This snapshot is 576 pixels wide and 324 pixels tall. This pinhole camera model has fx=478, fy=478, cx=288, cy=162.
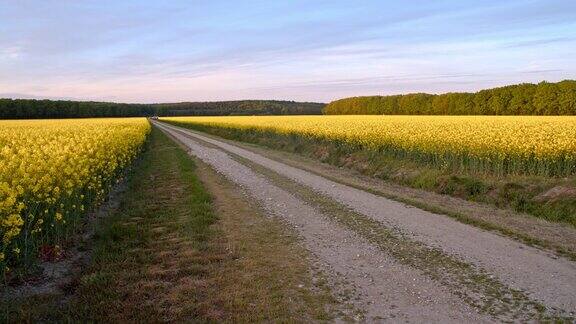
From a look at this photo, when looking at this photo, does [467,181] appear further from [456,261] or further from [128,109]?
[128,109]

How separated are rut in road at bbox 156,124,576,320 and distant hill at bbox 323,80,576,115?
210 ft

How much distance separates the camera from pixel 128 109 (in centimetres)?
15412

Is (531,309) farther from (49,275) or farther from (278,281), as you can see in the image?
(49,275)

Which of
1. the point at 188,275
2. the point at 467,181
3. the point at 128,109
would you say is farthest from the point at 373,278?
the point at 128,109

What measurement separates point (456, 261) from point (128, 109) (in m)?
157

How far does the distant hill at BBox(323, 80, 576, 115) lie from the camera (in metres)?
66.2

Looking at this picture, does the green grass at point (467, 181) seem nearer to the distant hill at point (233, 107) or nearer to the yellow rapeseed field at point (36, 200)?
the yellow rapeseed field at point (36, 200)

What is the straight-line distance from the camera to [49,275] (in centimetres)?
758

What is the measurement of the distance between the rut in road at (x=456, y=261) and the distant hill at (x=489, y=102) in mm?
64097

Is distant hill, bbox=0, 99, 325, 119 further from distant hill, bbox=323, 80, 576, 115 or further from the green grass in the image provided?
the green grass

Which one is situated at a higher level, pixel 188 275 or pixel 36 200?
pixel 36 200

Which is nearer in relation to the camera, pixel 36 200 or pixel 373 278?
pixel 373 278

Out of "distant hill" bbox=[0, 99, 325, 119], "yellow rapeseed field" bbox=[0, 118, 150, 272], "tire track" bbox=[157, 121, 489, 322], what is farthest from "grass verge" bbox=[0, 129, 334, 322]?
"distant hill" bbox=[0, 99, 325, 119]

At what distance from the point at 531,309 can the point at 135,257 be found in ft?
20.1
